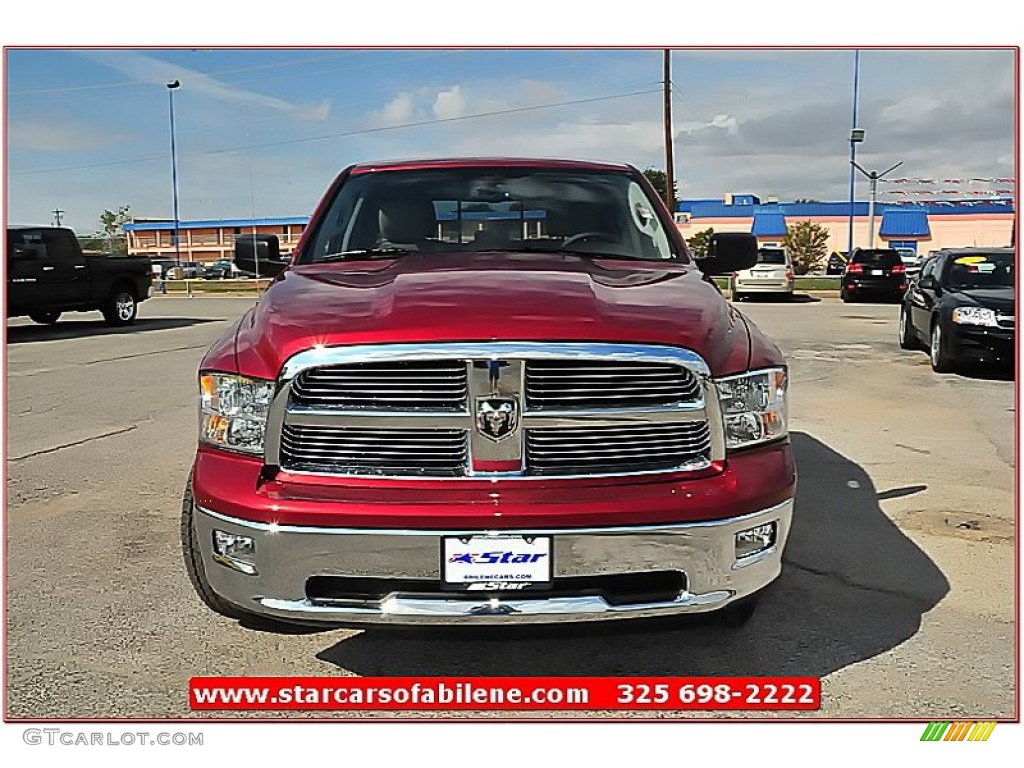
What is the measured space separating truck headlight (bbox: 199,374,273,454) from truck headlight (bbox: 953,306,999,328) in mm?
9325

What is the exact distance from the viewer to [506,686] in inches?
128

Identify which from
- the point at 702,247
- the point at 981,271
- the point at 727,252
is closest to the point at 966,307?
the point at 981,271

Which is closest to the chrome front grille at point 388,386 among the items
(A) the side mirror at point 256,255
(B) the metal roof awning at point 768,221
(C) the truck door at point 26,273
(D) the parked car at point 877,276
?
(A) the side mirror at point 256,255

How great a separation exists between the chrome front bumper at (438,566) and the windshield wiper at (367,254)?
165 cm

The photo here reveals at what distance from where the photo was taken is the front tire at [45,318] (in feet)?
54.2

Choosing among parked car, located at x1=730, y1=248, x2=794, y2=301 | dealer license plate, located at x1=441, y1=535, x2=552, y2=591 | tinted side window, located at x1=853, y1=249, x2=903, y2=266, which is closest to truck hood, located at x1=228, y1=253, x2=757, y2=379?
dealer license plate, located at x1=441, y1=535, x2=552, y2=591

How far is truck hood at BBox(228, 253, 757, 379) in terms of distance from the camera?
2912mm

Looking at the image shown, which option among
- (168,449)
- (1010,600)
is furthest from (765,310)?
(1010,600)

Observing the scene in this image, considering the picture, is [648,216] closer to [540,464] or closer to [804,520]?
[804,520]

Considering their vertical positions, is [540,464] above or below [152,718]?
above

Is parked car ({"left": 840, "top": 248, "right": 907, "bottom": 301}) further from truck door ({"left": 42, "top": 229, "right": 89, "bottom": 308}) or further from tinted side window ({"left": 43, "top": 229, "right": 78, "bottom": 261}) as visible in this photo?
tinted side window ({"left": 43, "top": 229, "right": 78, "bottom": 261})

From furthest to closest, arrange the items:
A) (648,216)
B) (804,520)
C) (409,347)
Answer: (804,520) < (648,216) < (409,347)

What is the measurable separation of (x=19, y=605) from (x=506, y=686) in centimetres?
207

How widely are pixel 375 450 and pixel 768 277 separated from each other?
74.8ft
